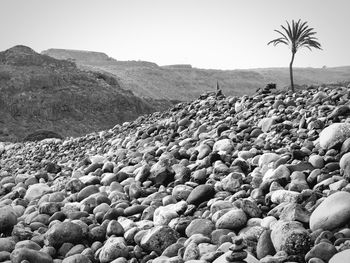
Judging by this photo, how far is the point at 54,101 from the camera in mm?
24016

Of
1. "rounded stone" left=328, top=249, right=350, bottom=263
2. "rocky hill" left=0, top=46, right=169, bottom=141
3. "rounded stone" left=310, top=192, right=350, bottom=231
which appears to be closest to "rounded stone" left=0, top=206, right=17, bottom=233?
"rounded stone" left=310, top=192, right=350, bottom=231

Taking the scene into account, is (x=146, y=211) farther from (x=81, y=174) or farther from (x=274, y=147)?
(x=81, y=174)

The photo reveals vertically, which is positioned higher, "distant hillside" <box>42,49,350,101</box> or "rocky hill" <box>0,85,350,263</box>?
"distant hillside" <box>42,49,350,101</box>

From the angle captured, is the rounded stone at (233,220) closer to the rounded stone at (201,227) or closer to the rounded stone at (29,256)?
the rounded stone at (201,227)

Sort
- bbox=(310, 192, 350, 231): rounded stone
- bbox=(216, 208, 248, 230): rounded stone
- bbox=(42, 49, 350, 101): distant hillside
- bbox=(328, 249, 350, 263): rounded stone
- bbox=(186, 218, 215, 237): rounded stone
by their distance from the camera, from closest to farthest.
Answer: bbox=(328, 249, 350, 263): rounded stone
bbox=(310, 192, 350, 231): rounded stone
bbox=(216, 208, 248, 230): rounded stone
bbox=(186, 218, 215, 237): rounded stone
bbox=(42, 49, 350, 101): distant hillside

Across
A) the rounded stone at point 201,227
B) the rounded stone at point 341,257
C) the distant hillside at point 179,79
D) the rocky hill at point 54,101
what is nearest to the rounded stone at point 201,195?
the rounded stone at point 201,227

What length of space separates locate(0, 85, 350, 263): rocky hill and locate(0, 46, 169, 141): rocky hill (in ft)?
47.9

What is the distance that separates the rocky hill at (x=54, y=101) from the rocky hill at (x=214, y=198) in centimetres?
1460

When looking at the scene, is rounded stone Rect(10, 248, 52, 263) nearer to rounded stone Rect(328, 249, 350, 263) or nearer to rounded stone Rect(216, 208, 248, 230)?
rounded stone Rect(216, 208, 248, 230)

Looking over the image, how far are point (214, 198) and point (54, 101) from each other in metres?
21.9

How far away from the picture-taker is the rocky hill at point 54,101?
21500 millimetres

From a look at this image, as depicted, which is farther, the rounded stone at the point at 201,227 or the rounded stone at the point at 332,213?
the rounded stone at the point at 201,227

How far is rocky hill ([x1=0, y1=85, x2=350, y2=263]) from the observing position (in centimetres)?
269

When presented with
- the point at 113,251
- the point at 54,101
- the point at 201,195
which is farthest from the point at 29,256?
the point at 54,101
